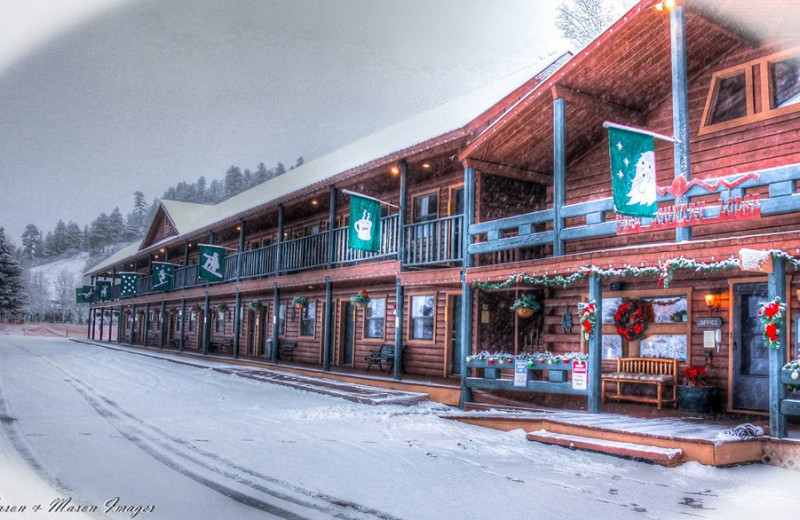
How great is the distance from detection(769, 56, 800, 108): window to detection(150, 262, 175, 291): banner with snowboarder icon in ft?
86.7

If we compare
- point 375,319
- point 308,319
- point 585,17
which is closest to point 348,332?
point 375,319

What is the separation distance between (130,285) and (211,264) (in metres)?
14.2

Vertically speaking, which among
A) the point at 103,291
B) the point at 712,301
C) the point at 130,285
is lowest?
the point at 712,301

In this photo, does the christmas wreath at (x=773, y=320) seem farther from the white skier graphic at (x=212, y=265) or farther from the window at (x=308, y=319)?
the white skier graphic at (x=212, y=265)

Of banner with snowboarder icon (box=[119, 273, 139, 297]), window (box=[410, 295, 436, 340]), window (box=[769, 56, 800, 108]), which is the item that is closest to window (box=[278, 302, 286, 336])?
window (box=[410, 295, 436, 340])

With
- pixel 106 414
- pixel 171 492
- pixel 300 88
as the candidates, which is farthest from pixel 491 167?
pixel 171 492

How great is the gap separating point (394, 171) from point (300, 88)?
7.26 m

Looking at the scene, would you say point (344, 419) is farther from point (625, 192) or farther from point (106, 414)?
point (625, 192)

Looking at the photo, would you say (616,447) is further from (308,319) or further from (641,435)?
(308,319)

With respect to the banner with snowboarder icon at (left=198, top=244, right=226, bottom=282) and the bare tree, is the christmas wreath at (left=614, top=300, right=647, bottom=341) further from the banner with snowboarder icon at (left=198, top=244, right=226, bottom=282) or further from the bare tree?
the bare tree

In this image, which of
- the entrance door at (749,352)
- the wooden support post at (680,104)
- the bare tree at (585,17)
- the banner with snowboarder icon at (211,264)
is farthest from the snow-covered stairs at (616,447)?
the bare tree at (585,17)

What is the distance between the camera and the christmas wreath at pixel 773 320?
7.95 metres

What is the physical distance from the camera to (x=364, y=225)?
15891 mm

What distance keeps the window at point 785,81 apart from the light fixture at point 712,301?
10.5 ft
